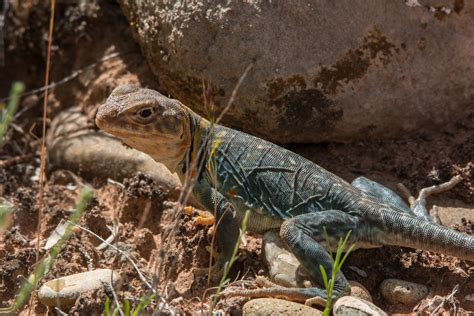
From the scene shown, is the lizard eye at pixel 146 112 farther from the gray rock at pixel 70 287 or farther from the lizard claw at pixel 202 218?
the gray rock at pixel 70 287

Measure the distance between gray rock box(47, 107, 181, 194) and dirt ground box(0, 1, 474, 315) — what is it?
0.41 feet

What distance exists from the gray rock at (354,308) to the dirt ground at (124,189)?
467 mm

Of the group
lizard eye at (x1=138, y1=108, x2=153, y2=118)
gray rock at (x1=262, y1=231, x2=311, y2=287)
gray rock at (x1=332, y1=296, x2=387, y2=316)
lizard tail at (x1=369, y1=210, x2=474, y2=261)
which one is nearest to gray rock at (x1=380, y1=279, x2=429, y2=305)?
lizard tail at (x1=369, y1=210, x2=474, y2=261)

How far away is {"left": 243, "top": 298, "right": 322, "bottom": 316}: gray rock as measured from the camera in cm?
457

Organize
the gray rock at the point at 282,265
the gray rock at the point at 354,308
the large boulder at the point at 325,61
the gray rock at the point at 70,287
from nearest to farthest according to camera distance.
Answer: the gray rock at the point at 354,308 < the gray rock at the point at 70,287 < the gray rock at the point at 282,265 < the large boulder at the point at 325,61

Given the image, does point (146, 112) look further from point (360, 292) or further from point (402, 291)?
point (402, 291)

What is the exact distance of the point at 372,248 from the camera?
215 inches

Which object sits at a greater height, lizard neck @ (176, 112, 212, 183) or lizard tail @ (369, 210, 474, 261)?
lizard neck @ (176, 112, 212, 183)

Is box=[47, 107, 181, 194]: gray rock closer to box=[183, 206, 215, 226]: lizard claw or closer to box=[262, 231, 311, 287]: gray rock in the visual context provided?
box=[183, 206, 215, 226]: lizard claw

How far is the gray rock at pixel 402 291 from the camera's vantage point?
16.3ft

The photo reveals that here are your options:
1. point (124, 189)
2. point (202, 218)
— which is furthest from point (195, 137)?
point (124, 189)

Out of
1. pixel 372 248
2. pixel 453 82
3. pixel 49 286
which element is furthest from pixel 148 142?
pixel 453 82

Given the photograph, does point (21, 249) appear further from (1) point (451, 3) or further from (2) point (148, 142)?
(1) point (451, 3)

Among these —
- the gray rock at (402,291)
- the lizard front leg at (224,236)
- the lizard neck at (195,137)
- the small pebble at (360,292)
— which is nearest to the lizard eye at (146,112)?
the lizard neck at (195,137)
